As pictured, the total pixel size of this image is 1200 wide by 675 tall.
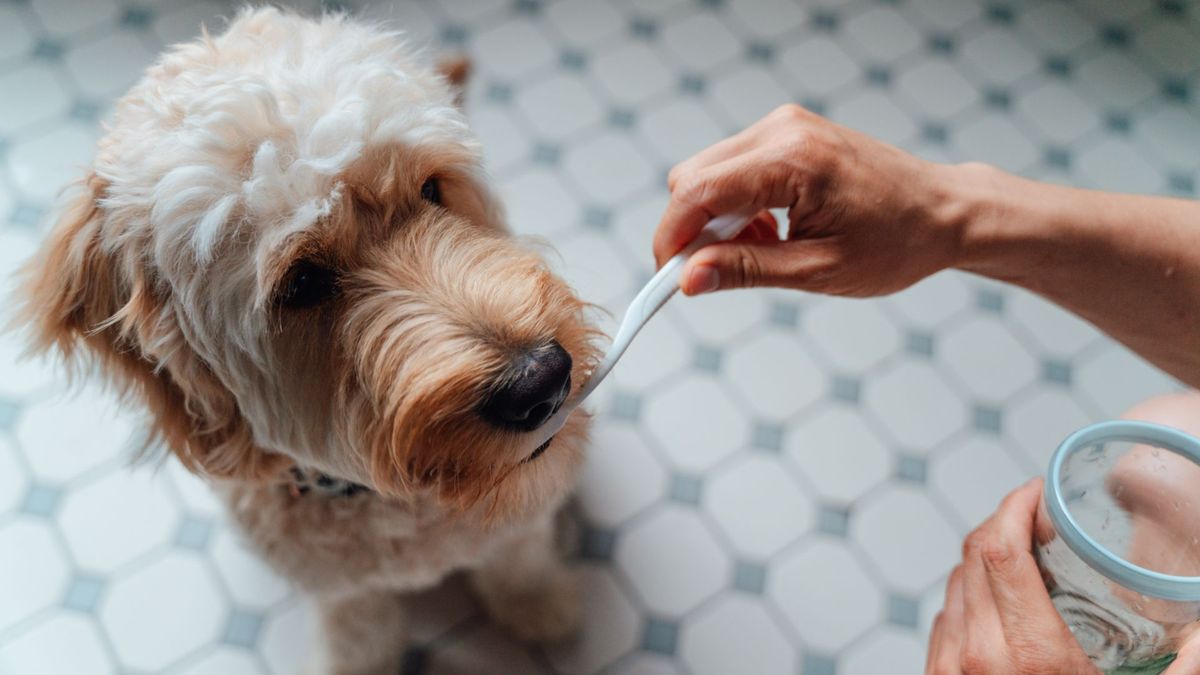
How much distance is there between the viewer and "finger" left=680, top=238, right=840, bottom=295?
101 centimetres

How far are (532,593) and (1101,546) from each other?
962 mm

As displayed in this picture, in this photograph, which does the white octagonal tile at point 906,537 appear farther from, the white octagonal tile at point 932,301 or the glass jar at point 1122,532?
the glass jar at point 1122,532

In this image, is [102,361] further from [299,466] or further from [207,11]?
[207,11]

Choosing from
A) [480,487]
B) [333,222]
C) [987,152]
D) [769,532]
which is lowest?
[769,532]

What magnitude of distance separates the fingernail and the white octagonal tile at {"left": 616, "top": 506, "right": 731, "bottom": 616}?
2.55 feet

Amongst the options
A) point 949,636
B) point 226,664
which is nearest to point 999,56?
point 949,636

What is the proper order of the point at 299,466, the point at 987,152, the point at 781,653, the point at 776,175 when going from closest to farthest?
1. the point at 776,175
2. the point at 299,466
3. the point at 781,653
4. the point at 987,152

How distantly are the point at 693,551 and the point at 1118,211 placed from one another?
0.93m

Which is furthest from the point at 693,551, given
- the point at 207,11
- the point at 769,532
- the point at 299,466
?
the point at 207,11

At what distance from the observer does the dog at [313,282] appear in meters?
0.85

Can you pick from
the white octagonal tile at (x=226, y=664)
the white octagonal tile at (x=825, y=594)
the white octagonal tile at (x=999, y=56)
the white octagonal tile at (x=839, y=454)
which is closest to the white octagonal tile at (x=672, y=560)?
the white octagonal tile at (x=825, y=594)

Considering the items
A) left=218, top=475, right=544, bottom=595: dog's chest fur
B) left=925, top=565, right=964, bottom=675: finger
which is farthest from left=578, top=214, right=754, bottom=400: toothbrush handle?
left=925, top=565, right=964, bottom=675: finger

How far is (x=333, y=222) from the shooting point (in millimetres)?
875

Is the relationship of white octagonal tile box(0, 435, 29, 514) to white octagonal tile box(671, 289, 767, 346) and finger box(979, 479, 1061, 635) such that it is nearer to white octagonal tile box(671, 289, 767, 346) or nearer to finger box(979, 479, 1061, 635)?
white octagonal tile box(671, 289, 767, 346)
